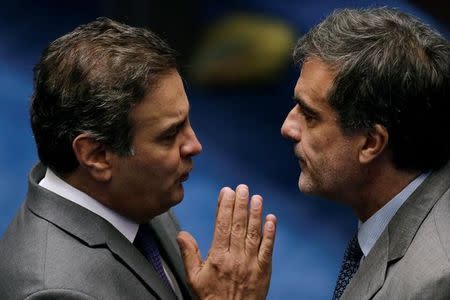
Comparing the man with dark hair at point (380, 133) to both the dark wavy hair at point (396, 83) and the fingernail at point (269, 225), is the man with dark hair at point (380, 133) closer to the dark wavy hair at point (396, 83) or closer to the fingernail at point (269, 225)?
the dark wavy hair at point (396, 83)

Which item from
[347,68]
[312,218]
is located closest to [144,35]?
[347,68]

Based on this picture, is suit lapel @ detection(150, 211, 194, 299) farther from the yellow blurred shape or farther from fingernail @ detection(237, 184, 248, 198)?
the yellow blurred shape

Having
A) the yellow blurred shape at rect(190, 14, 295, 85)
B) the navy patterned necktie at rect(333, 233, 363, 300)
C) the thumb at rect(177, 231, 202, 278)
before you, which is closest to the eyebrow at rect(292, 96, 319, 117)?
the navy patterned necktie at rect(333, 233, 363, 300)

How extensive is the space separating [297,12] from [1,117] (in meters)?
2.36

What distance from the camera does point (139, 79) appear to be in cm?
310

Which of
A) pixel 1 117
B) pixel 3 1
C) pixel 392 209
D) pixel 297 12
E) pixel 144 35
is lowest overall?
pixel 1 117

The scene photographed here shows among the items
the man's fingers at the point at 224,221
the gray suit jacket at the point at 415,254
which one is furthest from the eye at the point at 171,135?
the gray suit jacket at the point at 415,254

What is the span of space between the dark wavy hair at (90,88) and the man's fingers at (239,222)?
401 mm

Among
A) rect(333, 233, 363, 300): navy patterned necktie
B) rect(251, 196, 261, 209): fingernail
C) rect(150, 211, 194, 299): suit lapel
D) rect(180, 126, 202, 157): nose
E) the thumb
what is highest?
rect(180, 126, 202, 157): nose

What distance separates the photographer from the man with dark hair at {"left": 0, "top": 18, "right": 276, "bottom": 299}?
3.04 metres

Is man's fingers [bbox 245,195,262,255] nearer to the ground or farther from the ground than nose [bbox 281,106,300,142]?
nearer to the ground

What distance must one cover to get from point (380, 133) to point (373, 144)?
0.17 ft

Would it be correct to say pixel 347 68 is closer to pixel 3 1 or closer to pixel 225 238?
pixel 225 238

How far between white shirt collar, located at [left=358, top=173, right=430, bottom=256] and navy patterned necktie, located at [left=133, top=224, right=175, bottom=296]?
68 cm
